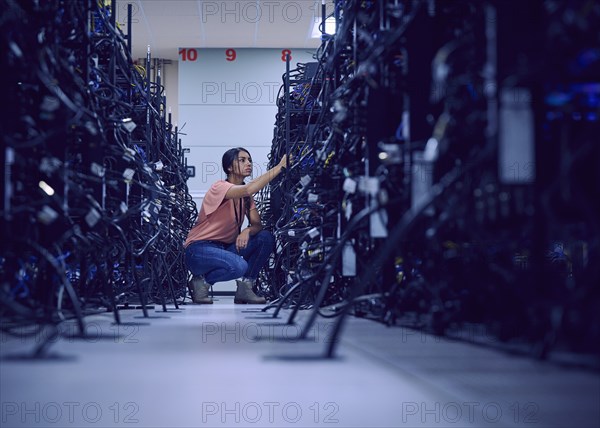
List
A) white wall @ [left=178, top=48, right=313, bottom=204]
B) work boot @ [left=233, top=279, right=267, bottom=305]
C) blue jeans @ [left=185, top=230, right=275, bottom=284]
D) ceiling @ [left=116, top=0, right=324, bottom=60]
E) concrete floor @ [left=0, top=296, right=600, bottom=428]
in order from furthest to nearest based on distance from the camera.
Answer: white wall @ [left=178, top=48, right=313, bottom=204] → ceiling @ [left=116, top=0, right=324, bottom=60] → work boot @ [left=233, top=279, right=267, bottom=305] → blue jeans @ [left=185, top=230, right=275, bottom=284] → concrete floor @ [left=0, top=296, right=600, bottom=428]

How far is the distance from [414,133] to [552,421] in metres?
0.54

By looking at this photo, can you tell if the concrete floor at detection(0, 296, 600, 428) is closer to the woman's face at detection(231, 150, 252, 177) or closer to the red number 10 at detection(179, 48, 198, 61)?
the woman's face at detection(231, 150, 252, 177)

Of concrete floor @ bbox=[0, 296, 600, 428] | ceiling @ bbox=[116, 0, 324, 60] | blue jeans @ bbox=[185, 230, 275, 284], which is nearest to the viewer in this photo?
concrete floor @ bbox=[0, 296, 600, 428]

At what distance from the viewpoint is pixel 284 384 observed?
1121 mm

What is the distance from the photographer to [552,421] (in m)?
1.05

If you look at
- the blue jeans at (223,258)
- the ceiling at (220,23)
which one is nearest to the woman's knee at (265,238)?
the blue jeans at (223,258)

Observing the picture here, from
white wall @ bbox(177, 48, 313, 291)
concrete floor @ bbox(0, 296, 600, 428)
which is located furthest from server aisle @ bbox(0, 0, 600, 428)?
white wall @ bbox(177, 48, 313, 291)

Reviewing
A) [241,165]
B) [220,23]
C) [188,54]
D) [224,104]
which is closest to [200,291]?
[241,165]

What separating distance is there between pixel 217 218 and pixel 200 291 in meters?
0.43

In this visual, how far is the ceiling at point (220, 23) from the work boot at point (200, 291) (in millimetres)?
3329

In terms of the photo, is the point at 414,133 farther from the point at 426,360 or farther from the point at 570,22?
the point at 570,22

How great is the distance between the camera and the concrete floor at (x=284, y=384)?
945 millimetres

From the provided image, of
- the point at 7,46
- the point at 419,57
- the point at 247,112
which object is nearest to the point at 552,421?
the point at 419,57

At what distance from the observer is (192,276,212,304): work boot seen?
389 cm
